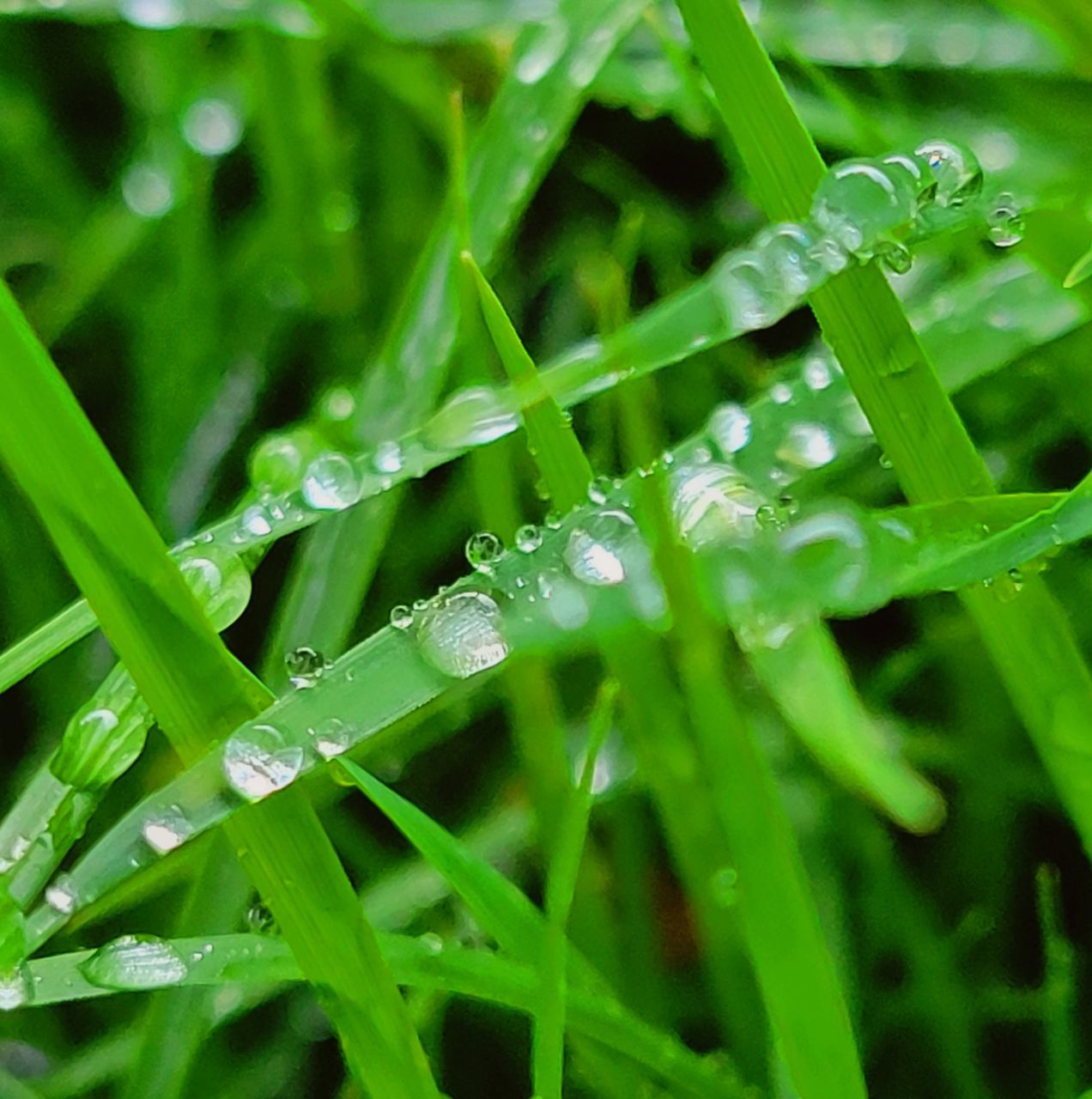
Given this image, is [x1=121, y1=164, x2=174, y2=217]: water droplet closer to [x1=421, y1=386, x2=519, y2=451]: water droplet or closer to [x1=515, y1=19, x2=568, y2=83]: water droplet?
[x1=515, y1=19, x2=568, y2=83]: water droplet

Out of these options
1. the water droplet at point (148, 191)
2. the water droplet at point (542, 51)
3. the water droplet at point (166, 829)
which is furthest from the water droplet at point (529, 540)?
the water droplet at point (148, 191)

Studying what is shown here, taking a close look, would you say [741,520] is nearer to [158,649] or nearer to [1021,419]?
[158,649]

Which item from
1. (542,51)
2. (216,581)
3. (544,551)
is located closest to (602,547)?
(544,551)

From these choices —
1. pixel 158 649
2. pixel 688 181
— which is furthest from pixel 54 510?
pixel 688 181

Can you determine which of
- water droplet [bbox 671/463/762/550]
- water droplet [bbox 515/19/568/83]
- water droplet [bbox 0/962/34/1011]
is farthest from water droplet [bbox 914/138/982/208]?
water droplet [bbox 0/962/34/1011]

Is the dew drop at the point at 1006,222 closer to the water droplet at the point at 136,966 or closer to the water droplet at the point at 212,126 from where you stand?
the water droplet at the point at 136,966

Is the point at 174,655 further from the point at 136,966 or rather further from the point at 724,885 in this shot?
the point at 724,885

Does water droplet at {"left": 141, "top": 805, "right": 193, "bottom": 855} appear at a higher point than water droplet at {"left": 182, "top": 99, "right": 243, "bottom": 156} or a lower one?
lower
